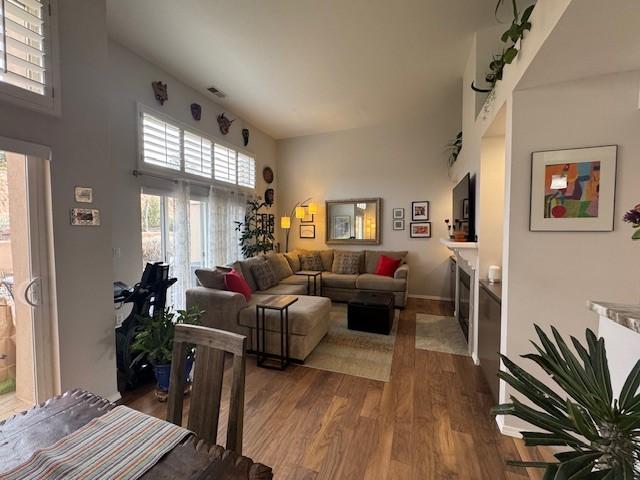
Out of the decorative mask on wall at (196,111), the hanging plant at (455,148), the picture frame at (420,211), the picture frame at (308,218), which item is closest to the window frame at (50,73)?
the decorative mask on wall at (196,111)

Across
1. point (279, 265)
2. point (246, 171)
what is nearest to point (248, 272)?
point (279, 265)

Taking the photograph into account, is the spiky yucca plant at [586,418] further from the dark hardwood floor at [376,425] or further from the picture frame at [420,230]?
the picture frame at [420,230]

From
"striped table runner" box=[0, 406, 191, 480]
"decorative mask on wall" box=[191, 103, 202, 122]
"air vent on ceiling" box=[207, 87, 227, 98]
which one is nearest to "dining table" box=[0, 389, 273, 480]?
"striped table runner" box=[0, 406, 191, 480]

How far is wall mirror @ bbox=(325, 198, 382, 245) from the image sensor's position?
224 inches

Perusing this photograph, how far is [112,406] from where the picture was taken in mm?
1035

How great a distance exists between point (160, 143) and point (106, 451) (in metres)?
3.59

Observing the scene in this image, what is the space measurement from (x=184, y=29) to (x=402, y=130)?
401cm

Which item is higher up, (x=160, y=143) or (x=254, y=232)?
(x=160, y=143)

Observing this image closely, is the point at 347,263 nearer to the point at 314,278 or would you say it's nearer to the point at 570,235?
the point at 314,278

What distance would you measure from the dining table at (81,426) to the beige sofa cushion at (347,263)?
4642 mm

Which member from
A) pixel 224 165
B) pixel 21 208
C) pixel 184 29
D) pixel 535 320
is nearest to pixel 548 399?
pixel 535 320

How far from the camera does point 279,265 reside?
5.02 metres

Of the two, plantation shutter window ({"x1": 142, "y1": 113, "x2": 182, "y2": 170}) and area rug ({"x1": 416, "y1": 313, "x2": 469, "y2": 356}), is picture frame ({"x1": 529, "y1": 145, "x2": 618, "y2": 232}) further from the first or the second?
plantation shutter window ({"x1": 142, "y1": 113, "x2": 182, "y2": 170})

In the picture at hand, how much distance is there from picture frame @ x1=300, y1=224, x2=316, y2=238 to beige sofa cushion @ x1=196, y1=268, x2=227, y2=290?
3113mm
